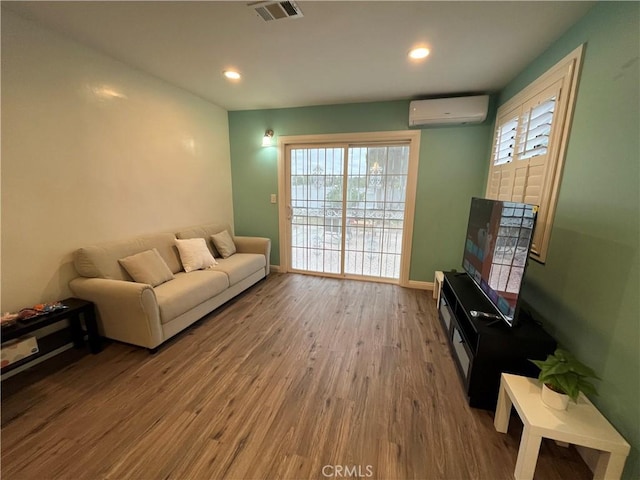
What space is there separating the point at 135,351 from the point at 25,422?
27.7 inches

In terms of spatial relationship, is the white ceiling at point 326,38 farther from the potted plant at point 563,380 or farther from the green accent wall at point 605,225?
the potted plant at point 563,380

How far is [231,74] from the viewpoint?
261cm

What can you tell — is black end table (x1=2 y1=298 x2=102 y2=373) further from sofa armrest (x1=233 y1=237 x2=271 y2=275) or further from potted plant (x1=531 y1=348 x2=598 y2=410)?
potted plant (x1=531 y1=348 x2=598 y2=410)

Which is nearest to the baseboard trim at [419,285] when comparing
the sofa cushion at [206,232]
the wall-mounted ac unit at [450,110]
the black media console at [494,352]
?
the black media console at [494,352]

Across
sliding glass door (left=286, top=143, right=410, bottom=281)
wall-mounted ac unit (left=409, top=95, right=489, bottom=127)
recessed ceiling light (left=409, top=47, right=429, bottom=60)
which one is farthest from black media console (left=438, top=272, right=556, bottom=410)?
wall-mounted ac unit (left=409, top=95, right=489, bottom=127)

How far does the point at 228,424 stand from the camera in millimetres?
1512

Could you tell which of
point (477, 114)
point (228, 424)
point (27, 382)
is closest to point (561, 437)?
point (228, 424)

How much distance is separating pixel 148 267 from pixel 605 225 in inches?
132

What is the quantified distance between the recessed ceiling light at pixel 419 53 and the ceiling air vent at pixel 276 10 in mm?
996

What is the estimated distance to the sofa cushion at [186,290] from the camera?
2.16 m

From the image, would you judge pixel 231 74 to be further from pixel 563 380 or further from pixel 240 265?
pixel 563 380

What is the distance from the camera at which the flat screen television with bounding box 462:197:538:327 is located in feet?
4.86

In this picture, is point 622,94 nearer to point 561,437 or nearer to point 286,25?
point 561,437

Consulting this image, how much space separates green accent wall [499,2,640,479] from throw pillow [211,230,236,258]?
131 inches
